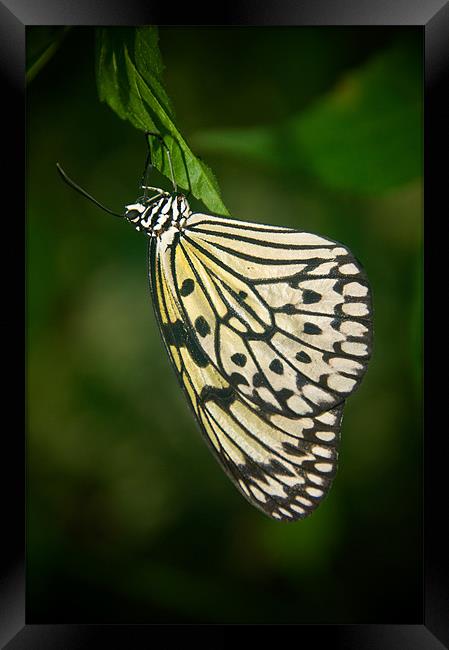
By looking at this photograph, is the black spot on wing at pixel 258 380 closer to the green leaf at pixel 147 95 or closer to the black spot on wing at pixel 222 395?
the black spot on wing at pixel 222 395

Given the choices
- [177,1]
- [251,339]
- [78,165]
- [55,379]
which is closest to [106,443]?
[55,379]

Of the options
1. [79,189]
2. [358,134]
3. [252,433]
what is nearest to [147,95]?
[79,189]

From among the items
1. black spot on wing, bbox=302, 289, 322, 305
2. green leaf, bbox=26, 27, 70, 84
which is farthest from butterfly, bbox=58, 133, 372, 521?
green leaf, bbox=26, 27, 70, 84

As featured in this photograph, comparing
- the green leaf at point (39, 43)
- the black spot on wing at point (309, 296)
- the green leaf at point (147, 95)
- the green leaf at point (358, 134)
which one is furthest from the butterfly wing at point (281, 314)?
the green leaf at point (39, 43)

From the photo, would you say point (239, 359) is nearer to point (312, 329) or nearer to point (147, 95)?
point (312, 329)

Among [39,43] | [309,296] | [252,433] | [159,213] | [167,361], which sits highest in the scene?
[39,43]
